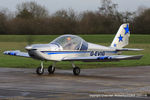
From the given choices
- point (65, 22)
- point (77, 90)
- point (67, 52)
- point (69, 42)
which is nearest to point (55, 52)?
point (67, 52)

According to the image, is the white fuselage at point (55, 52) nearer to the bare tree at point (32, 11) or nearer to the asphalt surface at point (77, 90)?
the asphalt surface at point (77, 90)

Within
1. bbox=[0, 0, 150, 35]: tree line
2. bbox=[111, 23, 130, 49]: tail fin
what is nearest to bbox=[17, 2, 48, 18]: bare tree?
bbox=[0, 0, 150, 35]: tree line

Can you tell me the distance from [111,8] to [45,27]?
103 feet

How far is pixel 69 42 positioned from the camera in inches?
707

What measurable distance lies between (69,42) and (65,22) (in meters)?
50.1

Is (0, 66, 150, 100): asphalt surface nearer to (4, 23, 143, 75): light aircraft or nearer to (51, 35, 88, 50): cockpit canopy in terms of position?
(4, 23, 143, 75): light aircraft

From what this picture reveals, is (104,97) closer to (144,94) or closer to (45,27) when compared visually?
(144,94)

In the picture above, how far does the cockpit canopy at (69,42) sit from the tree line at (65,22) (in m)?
35.8

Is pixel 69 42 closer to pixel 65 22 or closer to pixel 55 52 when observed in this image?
pixel 55 52

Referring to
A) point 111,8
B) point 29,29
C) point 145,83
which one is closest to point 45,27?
point 29,29

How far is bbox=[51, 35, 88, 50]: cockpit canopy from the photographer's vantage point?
1784cm

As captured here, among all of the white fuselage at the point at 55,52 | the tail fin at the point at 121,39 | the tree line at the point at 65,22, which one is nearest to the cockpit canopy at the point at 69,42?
the white fuselage at the point at 55,52

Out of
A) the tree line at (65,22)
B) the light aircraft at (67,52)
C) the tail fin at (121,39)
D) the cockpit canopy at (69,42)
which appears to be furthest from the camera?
the tree line at (65,22)

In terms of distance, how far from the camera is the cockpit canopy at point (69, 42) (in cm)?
1784
